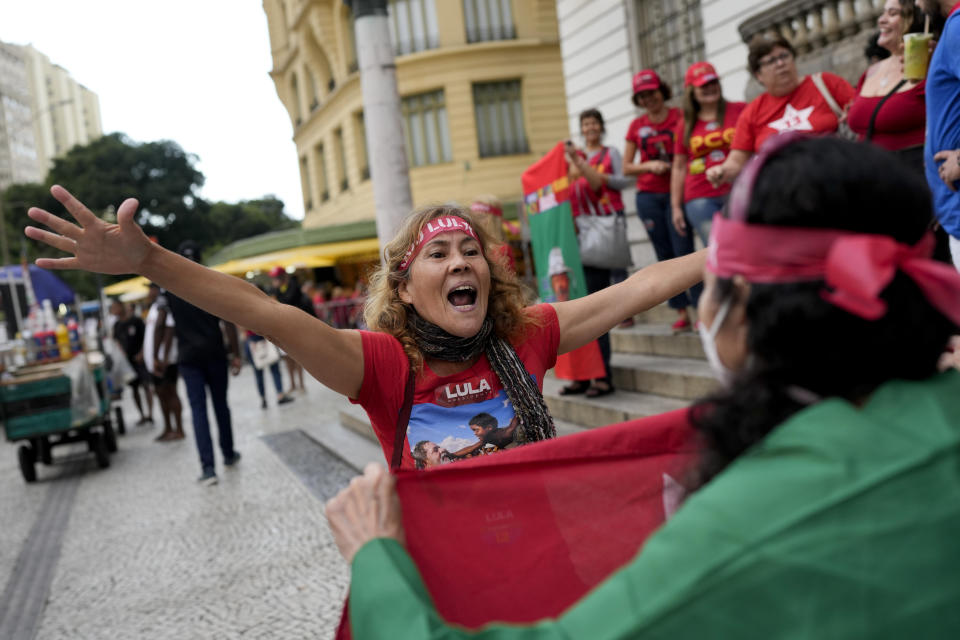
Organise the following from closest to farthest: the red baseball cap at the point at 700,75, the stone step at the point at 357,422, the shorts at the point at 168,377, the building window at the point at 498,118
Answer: the red baseball cap at the point at 700,75
the stone step at the point at 357,422
the shorts at the point at 168,377
the building window at the point at 498,118

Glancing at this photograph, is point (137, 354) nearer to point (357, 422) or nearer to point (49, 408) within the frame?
point (49, 408)

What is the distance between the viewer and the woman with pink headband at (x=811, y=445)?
1021 millimetres

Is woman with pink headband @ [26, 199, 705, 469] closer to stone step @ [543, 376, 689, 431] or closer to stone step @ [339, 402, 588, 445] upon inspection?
stone step @ [543, 376, 689, 431]

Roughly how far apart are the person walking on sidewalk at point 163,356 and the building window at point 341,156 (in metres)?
21.2

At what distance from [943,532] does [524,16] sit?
27.7 metres

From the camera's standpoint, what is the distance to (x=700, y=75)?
572 centimetres

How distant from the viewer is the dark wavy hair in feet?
3.73

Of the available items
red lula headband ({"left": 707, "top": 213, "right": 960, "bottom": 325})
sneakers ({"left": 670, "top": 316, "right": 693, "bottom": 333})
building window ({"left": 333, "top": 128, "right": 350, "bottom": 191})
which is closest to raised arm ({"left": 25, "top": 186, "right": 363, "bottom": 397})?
red lula headband ({"left": 707, "top": 213, "right": 960, "bottom": 325})

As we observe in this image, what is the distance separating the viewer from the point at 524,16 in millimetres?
26766

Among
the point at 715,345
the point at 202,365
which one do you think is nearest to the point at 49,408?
the point at 202,365

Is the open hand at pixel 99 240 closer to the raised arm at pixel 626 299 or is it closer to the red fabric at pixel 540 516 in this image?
the red fabric at pixel 540 516

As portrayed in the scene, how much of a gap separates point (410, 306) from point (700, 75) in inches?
153

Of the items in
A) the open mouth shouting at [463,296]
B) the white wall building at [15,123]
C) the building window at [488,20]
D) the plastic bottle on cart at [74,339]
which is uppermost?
the white wall building at [15,123]

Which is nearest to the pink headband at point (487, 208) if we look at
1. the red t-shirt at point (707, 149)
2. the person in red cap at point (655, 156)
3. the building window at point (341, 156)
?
the person in red cap at point (655, 156)
